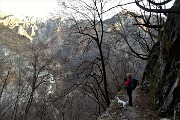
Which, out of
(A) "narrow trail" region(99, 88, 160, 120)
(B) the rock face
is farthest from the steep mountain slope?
(B) the rock face

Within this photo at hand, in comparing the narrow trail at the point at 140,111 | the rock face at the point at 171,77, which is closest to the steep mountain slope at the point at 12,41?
the narrow trail at the point at 140,111

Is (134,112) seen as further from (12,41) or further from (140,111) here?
(12,41)

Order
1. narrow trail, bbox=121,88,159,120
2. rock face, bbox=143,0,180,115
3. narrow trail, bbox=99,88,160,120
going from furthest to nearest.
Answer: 1. narrow trail, bbox=99,88,160,120
2. narrow trail, bbox=121,88,159,120
3. rock face, bbox=143,0,180,115

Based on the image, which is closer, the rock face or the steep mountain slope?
the rock face

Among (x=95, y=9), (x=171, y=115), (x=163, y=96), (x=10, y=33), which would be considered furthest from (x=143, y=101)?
(x=10, y=33)

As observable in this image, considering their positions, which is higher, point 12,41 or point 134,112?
point 12,41

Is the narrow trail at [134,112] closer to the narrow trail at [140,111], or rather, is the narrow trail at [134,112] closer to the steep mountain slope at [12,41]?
the narrow trail at [140,111]

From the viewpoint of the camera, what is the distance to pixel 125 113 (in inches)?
456

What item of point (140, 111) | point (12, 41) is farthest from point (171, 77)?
point (12, 41)

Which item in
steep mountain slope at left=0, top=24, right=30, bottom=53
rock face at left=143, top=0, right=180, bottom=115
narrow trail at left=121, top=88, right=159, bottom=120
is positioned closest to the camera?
rock face at left=143, top=0, right=180, bottom=115

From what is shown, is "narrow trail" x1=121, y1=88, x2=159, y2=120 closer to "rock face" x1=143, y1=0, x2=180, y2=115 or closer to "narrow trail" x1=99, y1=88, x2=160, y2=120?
"narrow trail" x1=99, y1=88, x2=160, y2=120

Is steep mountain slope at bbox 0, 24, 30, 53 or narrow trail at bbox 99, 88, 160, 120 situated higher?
steep mountain slope at bbox 0, 24, 30, 53

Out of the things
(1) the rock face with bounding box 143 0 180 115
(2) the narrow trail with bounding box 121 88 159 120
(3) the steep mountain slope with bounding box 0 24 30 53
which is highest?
(3) the steep mountain slope with bounding box 0 24 30 53

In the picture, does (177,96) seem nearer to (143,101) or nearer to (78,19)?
(143,101)
